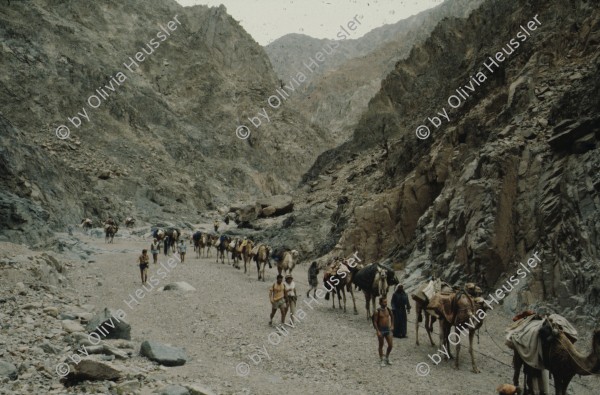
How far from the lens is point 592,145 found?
1468 centimetres

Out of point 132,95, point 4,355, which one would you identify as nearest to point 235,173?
point 132,95

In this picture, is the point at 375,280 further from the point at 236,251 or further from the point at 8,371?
the point at 236,251

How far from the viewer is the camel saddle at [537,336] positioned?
25.4ft

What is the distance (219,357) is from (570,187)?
428 inches

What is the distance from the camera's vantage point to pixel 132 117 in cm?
7138

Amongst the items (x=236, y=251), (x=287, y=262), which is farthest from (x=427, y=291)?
(x=236, y=251)

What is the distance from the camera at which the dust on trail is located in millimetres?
9500

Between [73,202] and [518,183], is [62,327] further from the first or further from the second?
[73,202]

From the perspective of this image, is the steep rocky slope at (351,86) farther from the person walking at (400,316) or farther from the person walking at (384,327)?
the person walking at (384,327)

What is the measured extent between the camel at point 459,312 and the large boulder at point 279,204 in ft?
123

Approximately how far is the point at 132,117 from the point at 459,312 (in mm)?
68129

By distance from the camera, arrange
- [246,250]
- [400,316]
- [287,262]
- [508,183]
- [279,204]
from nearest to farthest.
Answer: [400,316] < [508,183] < [287,262] < [246,250] < [279,204]

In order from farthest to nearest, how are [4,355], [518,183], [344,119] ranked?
[344,119] < [518,183] < [4,355]

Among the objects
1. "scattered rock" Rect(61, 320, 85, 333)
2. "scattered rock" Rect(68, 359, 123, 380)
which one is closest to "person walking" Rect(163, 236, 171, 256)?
"scattered rock" Rect(61, 320, 85, 333)
